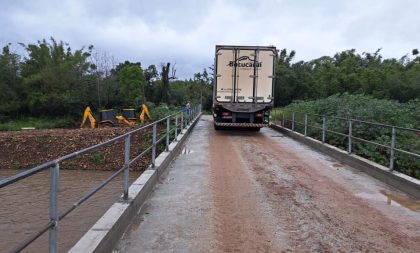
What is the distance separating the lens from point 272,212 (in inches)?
257

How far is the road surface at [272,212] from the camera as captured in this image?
520 cm

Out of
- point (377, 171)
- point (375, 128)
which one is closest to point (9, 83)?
point (375, 128)

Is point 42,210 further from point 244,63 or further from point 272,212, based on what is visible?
point 244,63

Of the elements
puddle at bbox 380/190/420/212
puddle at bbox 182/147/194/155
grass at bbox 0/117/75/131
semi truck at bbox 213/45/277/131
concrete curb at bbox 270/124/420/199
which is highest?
semi truck at bbox 213/45/277/131

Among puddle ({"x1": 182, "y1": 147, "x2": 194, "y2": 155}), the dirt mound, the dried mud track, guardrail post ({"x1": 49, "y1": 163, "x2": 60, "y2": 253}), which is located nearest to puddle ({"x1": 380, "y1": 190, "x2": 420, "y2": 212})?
the dried mud track

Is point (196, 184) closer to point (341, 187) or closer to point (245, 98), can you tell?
point (341, 187)

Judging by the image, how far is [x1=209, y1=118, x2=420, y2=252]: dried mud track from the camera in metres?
5.22

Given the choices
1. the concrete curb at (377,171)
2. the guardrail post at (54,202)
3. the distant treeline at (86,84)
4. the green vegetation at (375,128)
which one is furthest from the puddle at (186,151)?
the distant treeline at (86,84)

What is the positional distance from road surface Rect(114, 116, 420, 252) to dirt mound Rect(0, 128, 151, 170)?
9238 mm

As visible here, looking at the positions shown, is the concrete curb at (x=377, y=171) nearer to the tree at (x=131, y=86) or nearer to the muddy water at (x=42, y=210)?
the muddy water at (x=42, y=210)

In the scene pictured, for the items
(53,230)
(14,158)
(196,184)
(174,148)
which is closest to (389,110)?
(174,148)

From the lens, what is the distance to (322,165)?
1112 cm

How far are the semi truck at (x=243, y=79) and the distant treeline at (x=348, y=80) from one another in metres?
31.2

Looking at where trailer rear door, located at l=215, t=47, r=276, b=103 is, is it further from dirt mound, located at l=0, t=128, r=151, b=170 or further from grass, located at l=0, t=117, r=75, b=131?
grass, located at l=0, t=117, r=75, b=131
